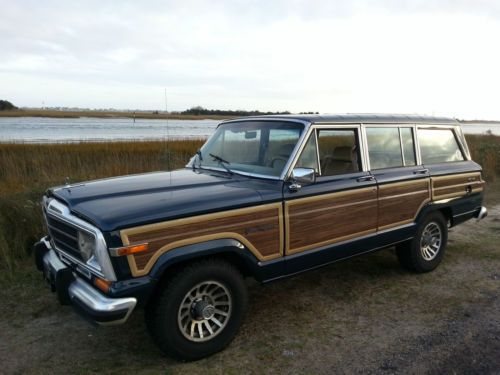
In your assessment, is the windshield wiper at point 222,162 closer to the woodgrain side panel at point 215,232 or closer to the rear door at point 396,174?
the woodgrain side panel at point 215,232

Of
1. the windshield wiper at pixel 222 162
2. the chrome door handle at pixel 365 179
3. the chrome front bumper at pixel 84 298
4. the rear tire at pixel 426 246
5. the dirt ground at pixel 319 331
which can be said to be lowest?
the dirt ground at pixel 319 331

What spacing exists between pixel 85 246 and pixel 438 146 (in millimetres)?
4607

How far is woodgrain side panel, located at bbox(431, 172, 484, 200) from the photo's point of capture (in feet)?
17.4

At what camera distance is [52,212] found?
365 cm

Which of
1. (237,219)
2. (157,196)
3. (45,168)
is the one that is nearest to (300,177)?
(237,219)

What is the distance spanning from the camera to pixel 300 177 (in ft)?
12.4

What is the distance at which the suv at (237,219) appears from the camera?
3066 millimetres

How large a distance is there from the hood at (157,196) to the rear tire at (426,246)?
93.0 inches

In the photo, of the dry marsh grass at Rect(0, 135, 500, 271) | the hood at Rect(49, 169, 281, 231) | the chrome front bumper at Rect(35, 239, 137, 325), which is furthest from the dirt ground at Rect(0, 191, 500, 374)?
the hood at Rect(49, 169, 281, 231)

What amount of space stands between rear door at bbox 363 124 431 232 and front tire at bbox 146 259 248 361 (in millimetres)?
2026

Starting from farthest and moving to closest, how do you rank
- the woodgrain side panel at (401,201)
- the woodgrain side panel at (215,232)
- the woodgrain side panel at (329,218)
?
1. the woodgrain side panel at (401,201)
2. the woodgrain side panel at (329,218)
3. the woodgrain side panel at (215,232)

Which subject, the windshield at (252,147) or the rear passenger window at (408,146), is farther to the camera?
the rear passenger window at (408,146)

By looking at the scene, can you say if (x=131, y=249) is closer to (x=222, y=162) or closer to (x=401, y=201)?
(x=222, y=162)

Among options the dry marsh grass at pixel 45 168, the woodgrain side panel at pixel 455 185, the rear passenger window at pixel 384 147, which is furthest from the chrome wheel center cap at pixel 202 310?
the woodgrain side panel at pixel 455 185
